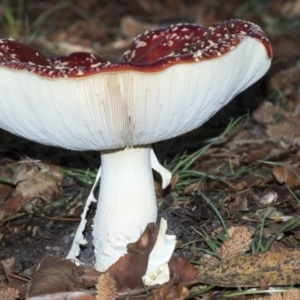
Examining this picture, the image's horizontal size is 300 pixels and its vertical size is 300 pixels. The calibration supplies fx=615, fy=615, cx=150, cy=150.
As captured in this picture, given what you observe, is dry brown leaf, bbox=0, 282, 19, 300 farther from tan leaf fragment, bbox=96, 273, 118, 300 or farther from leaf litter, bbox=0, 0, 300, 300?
tan leaf fragment, bbox=96, 273, 118, 300

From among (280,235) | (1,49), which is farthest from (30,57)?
(280,235)

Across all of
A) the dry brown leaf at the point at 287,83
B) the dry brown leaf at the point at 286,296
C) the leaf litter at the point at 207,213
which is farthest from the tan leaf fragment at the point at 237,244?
the dry brown leaf at the point at 287,83

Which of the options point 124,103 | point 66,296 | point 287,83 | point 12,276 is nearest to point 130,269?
point 66,296

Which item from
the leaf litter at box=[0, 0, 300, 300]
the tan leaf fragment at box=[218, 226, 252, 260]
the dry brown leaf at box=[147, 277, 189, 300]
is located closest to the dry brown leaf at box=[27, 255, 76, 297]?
the leaf litter at box=[0, 0, 300, 300]

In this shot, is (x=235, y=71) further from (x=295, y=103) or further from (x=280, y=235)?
(x=295, y=103)

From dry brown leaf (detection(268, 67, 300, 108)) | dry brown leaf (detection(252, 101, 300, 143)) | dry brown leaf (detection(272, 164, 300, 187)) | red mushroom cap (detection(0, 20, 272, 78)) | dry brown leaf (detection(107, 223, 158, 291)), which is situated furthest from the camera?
dry brown leaf (detection(268, 67, 300, 108))

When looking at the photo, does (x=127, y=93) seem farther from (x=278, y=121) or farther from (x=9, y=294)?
(x=278, y=121)
